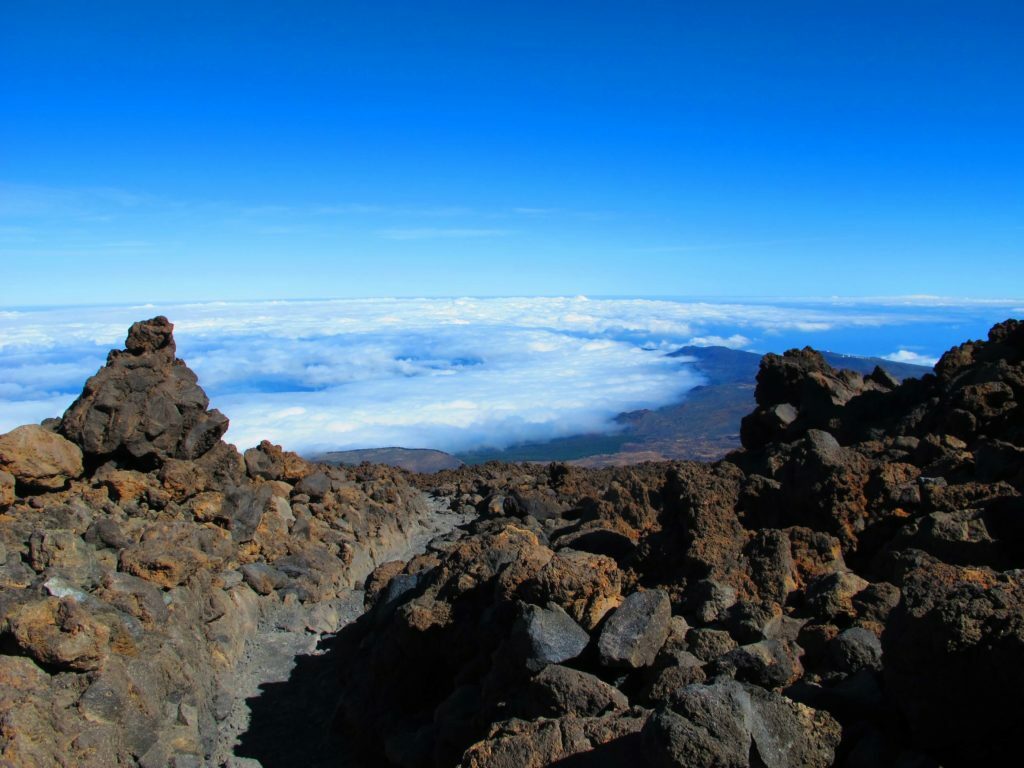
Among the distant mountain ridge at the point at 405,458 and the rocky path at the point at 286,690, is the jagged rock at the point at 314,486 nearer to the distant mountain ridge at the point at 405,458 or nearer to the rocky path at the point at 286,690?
the rocky path at the point at 286,690

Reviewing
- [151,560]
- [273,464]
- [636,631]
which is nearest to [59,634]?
[151,560]

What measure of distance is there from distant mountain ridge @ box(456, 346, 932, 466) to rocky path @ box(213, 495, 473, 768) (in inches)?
2745

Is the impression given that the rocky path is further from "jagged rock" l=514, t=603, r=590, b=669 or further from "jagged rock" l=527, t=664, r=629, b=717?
"jagged rock" l=527, t=664, r=629, b=717

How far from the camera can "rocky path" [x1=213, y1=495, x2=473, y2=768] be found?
34.7ft

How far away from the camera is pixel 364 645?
12180 millimetres

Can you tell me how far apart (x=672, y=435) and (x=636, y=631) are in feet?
358

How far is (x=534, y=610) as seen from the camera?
7.63m

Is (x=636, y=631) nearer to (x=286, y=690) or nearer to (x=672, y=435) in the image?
(x=286, y=690)

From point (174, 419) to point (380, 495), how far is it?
8165 mm

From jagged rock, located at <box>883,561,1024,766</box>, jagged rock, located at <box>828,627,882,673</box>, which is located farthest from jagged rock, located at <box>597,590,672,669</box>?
jagged rock, located at <box>883,561,1024,766</box>

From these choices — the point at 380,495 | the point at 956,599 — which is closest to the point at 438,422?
the point at 380,495

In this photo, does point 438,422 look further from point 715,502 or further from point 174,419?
point 715,502

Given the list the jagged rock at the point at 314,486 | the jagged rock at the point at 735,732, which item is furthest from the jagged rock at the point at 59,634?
the jagged rock at the point at 314,486

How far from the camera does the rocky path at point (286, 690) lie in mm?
10586
